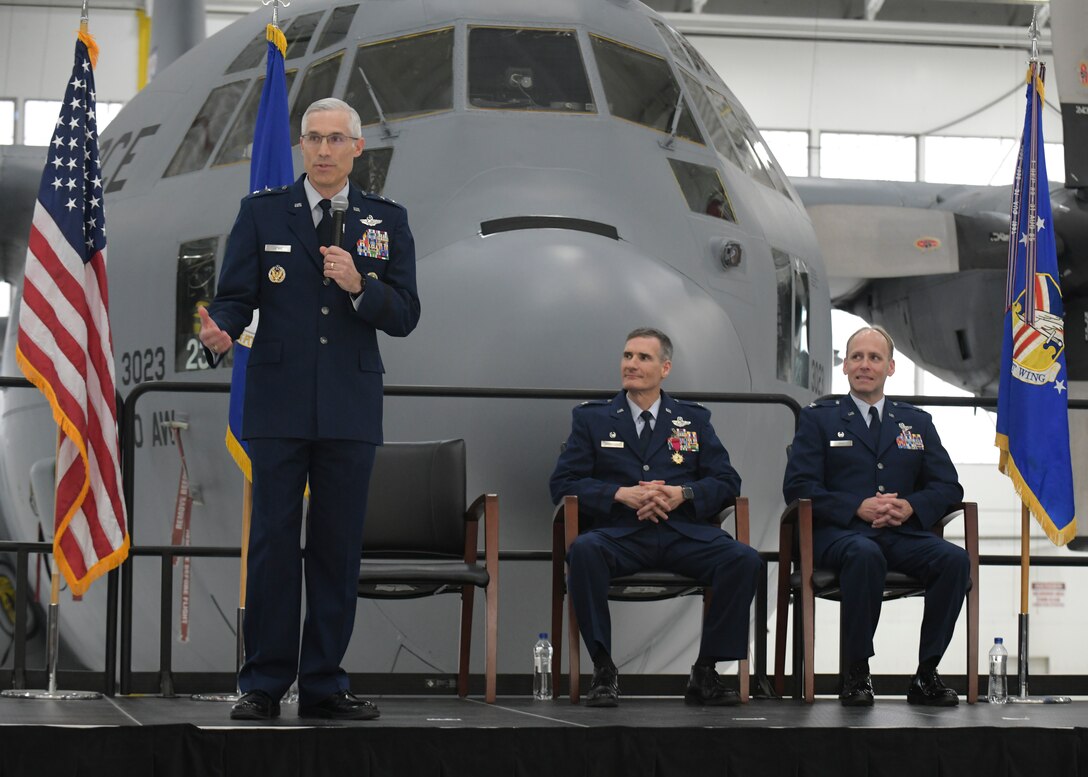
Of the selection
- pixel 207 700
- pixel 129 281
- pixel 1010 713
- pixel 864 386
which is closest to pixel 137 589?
pixel 129 281

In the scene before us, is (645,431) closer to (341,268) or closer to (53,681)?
(341,268)

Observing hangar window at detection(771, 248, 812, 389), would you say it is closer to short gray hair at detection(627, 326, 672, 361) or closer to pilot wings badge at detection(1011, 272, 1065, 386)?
pilot wings badge at detection(1011, 272, 1065, 386)

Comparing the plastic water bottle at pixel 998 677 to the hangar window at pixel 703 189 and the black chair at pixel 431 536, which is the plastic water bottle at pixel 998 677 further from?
the hangar window at pixel 703 189

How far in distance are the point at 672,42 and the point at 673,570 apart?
2729 mm

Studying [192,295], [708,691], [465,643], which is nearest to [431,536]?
[465,643]

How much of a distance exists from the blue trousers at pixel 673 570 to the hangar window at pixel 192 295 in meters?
1.85

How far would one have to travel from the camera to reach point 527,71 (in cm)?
589

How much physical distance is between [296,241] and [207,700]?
1647mm

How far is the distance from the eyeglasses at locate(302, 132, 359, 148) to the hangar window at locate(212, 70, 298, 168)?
2.27 m

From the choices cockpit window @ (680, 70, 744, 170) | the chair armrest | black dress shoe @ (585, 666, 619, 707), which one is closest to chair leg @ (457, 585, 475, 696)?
the chair armrest

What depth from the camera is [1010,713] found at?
14.9ft

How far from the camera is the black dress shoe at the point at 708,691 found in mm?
4648

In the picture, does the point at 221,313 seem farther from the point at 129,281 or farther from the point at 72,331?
the point at 129,281

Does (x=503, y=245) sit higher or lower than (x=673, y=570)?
higher
